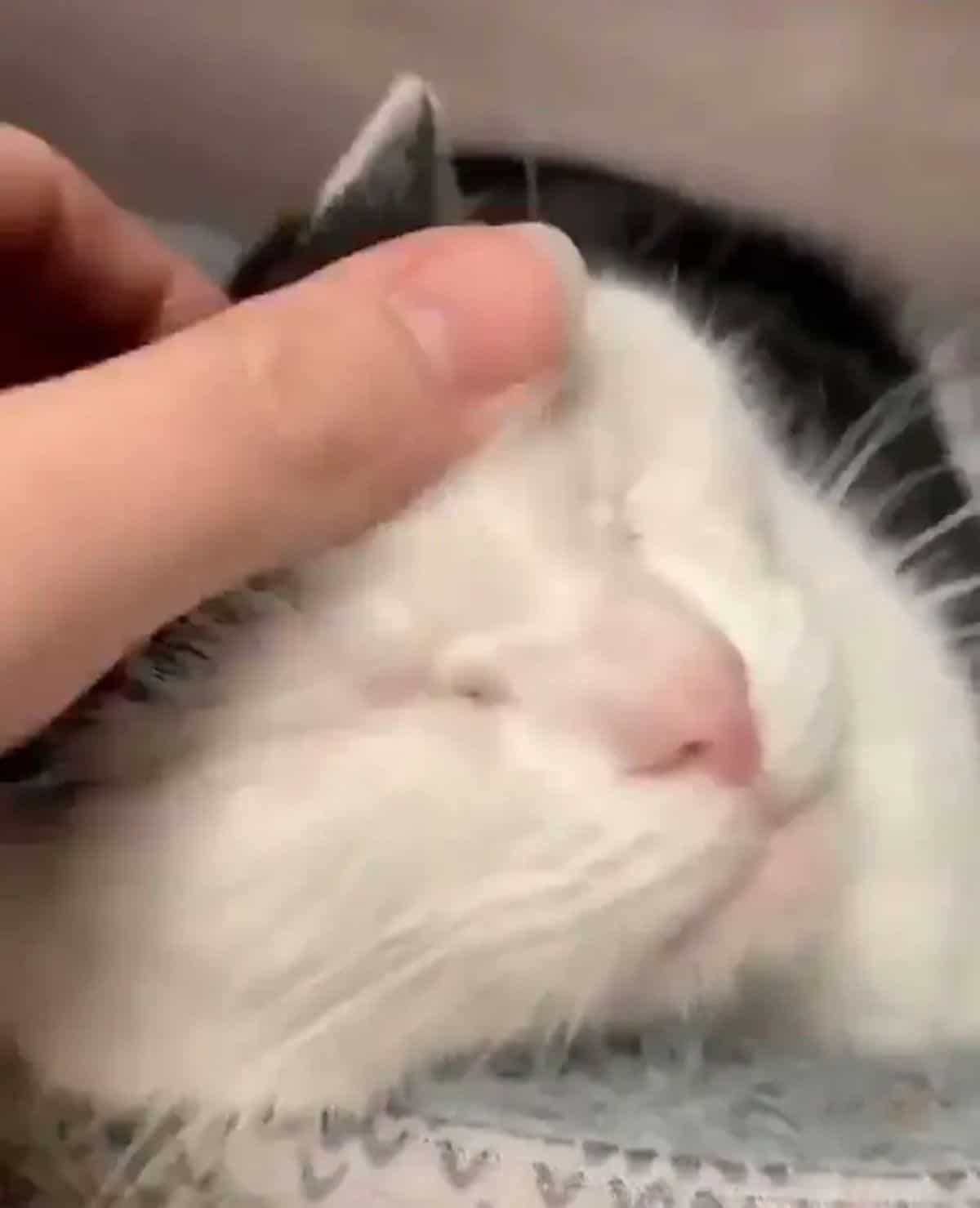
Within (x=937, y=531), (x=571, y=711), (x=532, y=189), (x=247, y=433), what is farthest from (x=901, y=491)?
(x=247, y=433)

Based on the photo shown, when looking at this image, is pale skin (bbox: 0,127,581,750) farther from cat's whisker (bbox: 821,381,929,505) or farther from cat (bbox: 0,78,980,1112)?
cat's whisker (bbox: 821,381,929,505)

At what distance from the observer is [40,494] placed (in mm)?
401

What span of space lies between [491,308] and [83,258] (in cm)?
31

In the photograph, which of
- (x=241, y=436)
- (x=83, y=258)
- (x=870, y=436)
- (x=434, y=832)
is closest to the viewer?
(x=241, y=436)

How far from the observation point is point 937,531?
31.7 inches

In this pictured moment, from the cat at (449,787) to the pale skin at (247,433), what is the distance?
65 mm

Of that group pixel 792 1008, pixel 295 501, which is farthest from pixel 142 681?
pixel 792 1008

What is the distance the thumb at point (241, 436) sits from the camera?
41 cm

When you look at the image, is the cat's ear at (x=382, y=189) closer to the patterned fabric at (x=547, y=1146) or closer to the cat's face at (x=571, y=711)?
the cat's face at (x=571, y=711)

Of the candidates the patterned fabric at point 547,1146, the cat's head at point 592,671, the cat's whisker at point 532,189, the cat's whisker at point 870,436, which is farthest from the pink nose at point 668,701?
the cat's whisker at point 532,189

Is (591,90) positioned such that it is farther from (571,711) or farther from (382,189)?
(571,711)

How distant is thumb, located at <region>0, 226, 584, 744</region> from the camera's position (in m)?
0.41

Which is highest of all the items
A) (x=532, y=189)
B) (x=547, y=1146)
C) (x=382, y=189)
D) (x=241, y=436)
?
(x=532, y=189)

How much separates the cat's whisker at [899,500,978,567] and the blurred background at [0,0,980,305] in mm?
132
